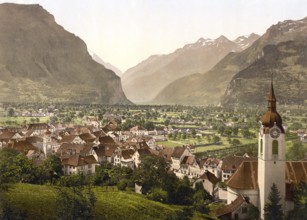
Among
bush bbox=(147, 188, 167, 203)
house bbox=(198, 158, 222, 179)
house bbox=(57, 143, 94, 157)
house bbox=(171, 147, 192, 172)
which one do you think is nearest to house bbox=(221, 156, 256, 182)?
house bbox=(198, 158, 222, 179)

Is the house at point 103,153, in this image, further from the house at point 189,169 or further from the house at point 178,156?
the house at point 189,169

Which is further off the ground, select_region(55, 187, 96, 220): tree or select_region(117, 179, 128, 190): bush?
select_region(55, 187, 96, 220): tree

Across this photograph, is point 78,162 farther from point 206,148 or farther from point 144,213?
point 206,148

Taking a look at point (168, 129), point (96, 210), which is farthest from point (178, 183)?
point (168, 129)

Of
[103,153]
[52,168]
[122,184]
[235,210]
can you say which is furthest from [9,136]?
[235,210]

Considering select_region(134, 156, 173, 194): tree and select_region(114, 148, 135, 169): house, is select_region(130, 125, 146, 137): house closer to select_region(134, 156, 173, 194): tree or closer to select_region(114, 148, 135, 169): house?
select_region(114, 148, 135, 169): house

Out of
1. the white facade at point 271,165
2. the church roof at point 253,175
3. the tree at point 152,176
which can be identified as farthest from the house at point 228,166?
the white facade at point 271,165
